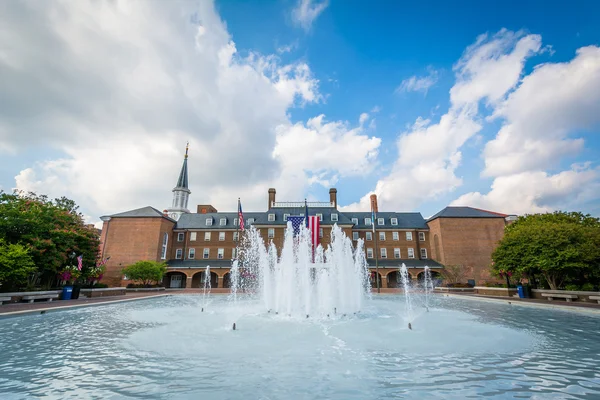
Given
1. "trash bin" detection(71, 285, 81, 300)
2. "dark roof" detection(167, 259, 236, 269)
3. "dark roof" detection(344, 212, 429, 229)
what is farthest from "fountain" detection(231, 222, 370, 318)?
"dark roof" detection(344, 212, 429, 229)

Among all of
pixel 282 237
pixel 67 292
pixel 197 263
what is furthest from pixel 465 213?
pixel 67 292

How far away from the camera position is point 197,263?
4484 cm

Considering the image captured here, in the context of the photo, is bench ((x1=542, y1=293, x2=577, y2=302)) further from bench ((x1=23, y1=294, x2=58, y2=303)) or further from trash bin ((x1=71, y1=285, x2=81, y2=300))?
bench ((x1=23, y1=294, x2=58, y2=303))

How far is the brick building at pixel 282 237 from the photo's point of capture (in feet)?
140

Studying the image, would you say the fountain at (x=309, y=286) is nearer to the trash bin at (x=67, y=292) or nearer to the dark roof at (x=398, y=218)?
the trash bin at (x=67, y=292)

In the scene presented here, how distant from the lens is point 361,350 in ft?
26.4

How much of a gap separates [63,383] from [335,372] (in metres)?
5.31

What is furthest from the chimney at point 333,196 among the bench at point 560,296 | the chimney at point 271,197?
the bench at point 560,296

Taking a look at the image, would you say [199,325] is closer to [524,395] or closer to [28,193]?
[524,395]

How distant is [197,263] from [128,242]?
33.8 feet

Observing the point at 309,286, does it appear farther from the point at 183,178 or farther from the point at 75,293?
the point at 183,178

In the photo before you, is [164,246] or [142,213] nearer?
[142,213]

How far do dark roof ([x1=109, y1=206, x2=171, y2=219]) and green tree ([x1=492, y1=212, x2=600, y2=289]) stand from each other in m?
43.7

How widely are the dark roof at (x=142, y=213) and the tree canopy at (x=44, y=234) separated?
717 inches
